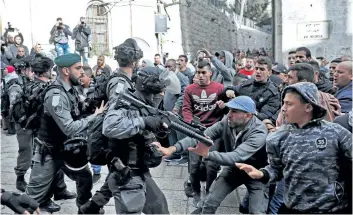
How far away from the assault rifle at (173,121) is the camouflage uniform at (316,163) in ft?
2.83

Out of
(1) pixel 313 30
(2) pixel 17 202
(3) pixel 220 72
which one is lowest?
(2) pixel 17 202

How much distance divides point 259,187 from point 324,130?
1751 mm

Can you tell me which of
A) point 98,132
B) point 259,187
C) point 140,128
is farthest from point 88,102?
point 259,187

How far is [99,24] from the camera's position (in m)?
19.3

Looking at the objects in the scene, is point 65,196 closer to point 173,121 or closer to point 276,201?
point 173,121

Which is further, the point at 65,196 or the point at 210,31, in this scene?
the point at 210,31

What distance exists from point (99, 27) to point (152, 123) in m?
16.7

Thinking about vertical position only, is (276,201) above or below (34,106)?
below

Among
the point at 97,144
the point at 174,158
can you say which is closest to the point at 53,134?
the point at 97,144

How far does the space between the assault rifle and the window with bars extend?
1593 cm

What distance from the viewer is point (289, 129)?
2.85m

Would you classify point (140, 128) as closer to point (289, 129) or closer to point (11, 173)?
point (289, 129)

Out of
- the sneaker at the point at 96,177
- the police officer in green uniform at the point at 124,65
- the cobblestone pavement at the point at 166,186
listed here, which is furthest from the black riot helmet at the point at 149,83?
the sneaker at the point at 96,177

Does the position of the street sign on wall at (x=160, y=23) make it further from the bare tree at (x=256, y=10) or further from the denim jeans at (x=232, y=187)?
the bare tree at (x=256, y=10)
